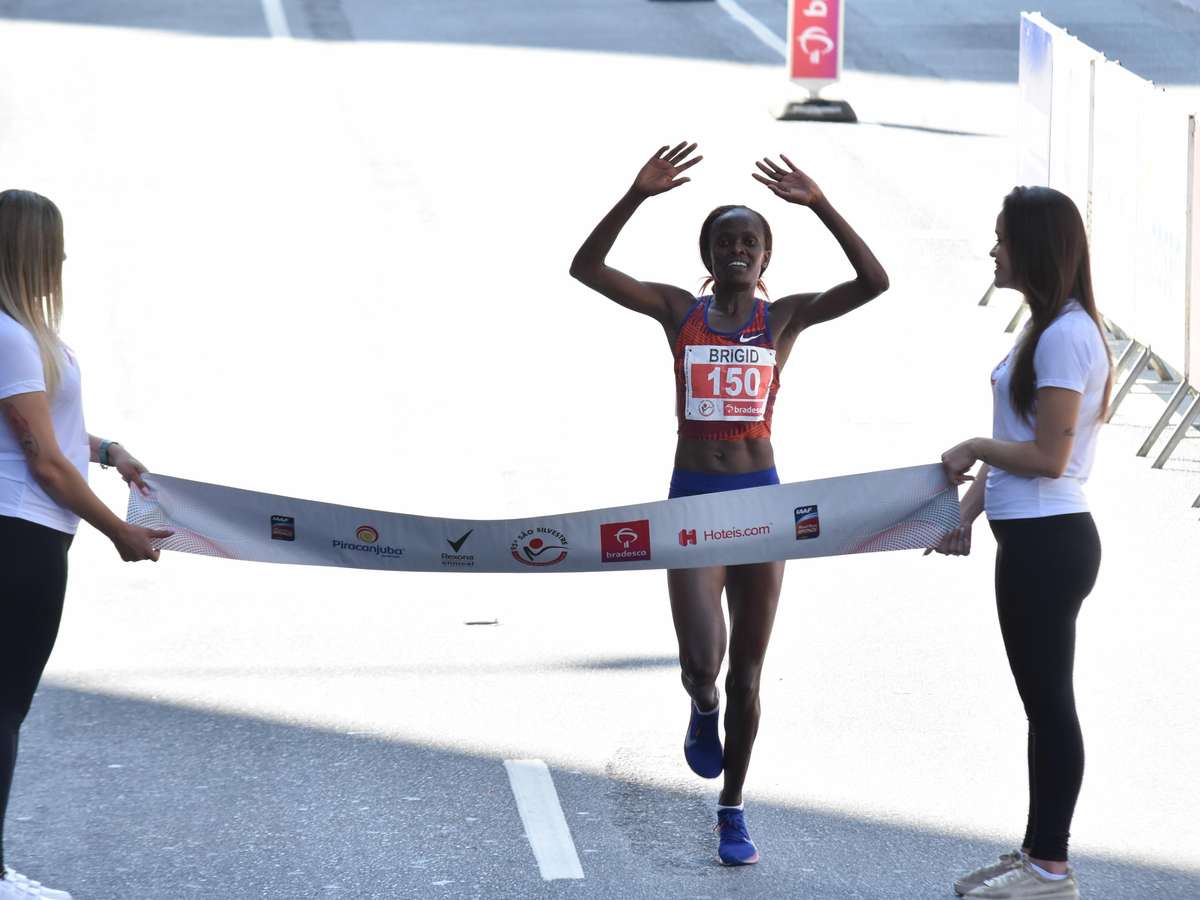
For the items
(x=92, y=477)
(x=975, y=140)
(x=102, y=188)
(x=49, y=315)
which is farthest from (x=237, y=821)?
(x=975, y=140)

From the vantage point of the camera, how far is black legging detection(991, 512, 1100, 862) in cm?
593

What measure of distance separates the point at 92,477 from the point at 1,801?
6.19 meters

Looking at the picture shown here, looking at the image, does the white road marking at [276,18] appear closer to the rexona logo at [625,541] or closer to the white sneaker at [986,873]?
the rexona logo at [625,541]

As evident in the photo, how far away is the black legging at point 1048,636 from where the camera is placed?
19.5ft

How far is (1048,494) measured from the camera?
19.5 feet

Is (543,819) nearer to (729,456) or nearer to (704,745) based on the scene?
(704,745)

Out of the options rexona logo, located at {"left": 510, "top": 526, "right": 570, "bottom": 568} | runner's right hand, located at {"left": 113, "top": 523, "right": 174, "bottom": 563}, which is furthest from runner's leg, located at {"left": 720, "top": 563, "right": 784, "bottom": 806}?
runner's right hand, located at {"left": 113, "top": 523, "right": 174, "bottom": 563}

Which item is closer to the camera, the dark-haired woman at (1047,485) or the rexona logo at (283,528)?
the dark-haired woman at (1047,485)

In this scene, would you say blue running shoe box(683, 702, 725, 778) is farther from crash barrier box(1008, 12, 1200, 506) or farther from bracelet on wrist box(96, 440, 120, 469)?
crash barrier box(1008, 12, 1200, 506)

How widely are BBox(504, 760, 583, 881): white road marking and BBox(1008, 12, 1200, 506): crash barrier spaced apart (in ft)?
19.4

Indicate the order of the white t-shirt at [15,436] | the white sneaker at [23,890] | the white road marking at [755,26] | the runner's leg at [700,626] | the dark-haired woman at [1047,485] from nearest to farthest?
the white t-shirt at [15,436]
the dark-haired woman at [1047,485]
the white sneaker at [23,890]
the runner's leg at [700,626]
the white road marking at [755,26]

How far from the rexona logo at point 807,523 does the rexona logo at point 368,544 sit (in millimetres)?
1456

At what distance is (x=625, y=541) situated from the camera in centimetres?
684

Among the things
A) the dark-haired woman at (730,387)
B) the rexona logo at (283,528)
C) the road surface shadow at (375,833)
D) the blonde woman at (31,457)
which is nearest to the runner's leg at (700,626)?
the dark-haired woman at (730,387)
